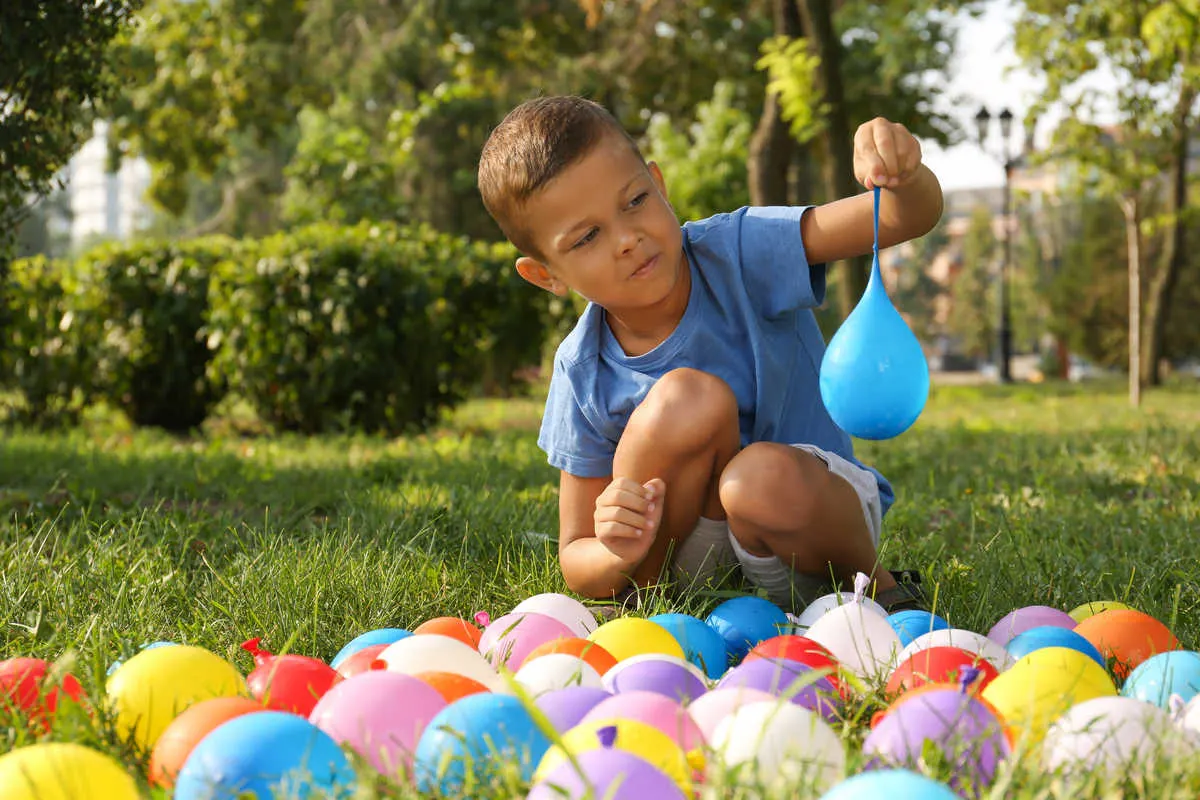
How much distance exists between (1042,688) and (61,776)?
1.19m

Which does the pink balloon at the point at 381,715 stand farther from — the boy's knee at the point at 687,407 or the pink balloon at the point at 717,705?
the boy's knee at the point at 687,407

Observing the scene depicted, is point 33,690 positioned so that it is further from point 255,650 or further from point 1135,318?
point 1135,318

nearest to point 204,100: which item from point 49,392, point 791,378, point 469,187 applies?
point 469,187

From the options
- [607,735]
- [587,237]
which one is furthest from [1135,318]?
[607,735]

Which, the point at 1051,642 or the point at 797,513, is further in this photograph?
the point at 797,513

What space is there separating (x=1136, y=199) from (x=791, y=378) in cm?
1061

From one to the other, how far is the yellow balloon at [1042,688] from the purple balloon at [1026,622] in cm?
40

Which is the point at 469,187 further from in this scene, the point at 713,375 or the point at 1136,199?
the point at 713,375

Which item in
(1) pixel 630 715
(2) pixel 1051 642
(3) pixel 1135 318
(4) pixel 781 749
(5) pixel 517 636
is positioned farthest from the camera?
(3) pixel 1135 318

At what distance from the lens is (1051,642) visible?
6.16ft

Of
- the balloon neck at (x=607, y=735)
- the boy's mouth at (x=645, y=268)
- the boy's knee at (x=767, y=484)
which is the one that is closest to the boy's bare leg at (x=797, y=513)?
the boy's knee at (x=767, y=484)

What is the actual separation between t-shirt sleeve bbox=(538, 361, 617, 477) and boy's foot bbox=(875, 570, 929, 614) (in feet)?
2.13

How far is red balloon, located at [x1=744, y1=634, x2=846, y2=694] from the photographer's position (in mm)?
1794

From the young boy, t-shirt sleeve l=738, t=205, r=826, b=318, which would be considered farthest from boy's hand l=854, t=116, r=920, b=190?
t-shirt sleeve l=738, t=205, r=826, b=318
